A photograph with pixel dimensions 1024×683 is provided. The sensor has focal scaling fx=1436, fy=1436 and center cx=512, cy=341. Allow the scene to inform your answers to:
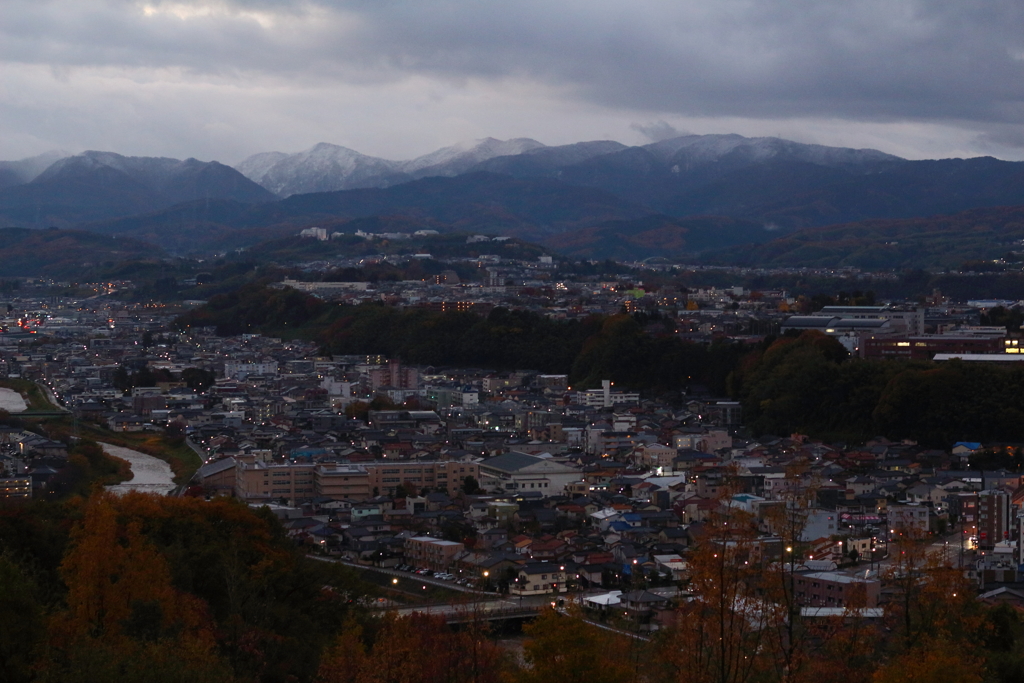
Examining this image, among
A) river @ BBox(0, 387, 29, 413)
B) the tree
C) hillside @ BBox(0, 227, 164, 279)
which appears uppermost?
hillside @ BBox(0, 227, 164, 279)

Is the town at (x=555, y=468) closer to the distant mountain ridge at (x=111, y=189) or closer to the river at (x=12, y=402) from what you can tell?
the river at (x=12, y=402)

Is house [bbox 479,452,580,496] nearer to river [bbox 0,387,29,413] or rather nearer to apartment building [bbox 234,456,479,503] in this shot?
apartment building [bbox 234,456,479,503]

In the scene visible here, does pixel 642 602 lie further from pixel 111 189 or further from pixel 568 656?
pixel 111 189

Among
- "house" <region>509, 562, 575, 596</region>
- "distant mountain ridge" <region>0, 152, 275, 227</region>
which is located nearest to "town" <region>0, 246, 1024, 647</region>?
"house" <region>509, 562, 575, 596</region>

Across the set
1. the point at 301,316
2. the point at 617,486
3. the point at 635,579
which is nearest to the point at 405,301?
the point at 301,316

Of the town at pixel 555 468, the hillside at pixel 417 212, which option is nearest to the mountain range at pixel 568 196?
the hillside at pixel 417 212

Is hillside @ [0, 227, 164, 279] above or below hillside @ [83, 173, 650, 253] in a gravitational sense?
below

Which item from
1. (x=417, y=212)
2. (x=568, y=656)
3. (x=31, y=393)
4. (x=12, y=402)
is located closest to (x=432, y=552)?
(x=568, y=656)

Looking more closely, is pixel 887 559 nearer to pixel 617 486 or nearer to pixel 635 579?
pixel 635 579
